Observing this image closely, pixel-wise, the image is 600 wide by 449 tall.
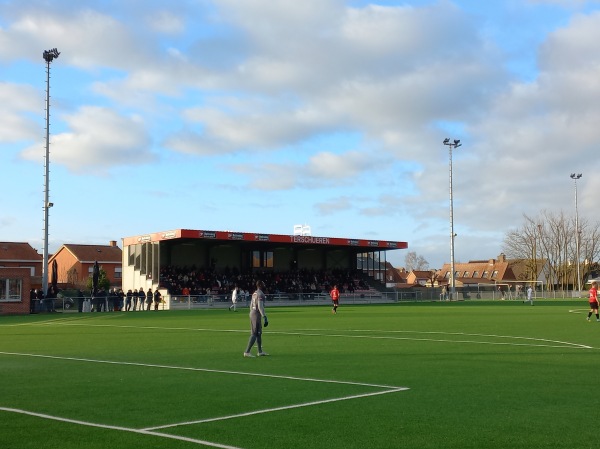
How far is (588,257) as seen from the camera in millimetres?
→ 109375

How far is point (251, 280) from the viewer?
71688 mm

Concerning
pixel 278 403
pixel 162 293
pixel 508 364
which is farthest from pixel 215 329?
pixel 162 293

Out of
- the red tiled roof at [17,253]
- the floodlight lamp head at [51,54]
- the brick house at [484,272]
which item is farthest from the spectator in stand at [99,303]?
the brick house at [484,272]

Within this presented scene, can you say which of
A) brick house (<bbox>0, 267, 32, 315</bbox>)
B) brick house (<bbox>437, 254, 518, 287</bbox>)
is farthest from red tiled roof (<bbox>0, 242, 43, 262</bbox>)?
brick house (<bbox>437, 254, 518, 287</bbox>)

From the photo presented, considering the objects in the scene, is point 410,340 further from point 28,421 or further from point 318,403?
point 28,421

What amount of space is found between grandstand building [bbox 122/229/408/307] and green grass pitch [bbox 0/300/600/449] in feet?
135

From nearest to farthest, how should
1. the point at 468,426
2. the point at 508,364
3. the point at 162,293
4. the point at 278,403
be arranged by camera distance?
the point at 468,426
the point at 278,403
the point at 508,364
the point at 162,293

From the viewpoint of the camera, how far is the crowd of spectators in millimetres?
66312

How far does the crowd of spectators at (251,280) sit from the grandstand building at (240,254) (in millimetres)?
572

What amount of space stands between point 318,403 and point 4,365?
875 centimetres

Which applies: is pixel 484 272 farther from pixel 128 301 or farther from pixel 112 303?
pixel 112 303

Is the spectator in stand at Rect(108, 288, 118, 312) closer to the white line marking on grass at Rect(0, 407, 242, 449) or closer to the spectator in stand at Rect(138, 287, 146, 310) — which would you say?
the spectator in stand at Rect(138, 287, 146, 310)

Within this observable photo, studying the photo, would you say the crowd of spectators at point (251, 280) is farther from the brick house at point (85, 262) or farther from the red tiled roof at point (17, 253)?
the brick house at point (85, 262)

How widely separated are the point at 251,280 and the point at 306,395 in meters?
60.6
